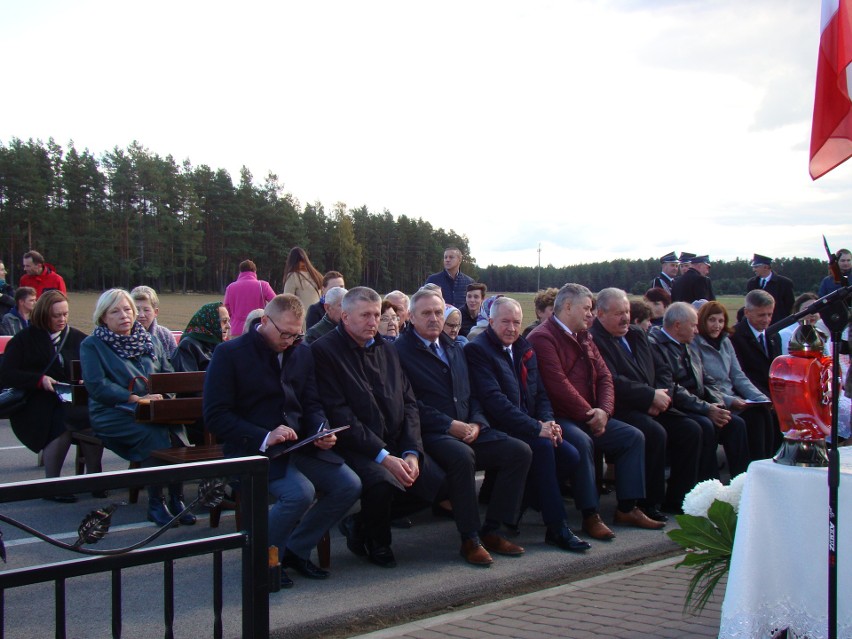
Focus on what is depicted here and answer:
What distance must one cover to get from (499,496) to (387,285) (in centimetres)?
3122

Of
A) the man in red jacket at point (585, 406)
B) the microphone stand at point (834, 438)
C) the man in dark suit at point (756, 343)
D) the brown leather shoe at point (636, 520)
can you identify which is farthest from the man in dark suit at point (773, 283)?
the microphone stand at point (834, 438)

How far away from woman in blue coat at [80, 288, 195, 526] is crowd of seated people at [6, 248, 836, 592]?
0.02 meters

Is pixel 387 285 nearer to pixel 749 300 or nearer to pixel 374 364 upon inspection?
pixel 749 300

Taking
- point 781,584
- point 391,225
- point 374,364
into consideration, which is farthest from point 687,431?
point 391,225

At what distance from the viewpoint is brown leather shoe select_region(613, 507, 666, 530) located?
20.9 feet

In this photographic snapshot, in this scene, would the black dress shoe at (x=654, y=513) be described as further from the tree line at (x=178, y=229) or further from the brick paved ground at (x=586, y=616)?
the tree line at (x=178, y=229)

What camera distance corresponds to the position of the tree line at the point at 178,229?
34.9 m

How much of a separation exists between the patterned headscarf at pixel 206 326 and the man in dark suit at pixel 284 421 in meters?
2.48

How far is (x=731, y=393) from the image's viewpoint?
8.05 metres

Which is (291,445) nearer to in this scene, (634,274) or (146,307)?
(146,307)

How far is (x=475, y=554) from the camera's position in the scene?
5379mm

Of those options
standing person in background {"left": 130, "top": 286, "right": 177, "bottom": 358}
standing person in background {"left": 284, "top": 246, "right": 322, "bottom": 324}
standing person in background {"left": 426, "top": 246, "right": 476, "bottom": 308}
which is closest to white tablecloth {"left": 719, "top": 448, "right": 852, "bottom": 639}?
standing person in background {"left": 130, "top": 286, "right": 177, "bottom": 358}

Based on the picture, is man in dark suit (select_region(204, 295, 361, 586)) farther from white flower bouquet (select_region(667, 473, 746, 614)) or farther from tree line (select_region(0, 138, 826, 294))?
tree line (select_region(0, 138, 826, 294))

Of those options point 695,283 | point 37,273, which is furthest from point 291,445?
point 37,273
